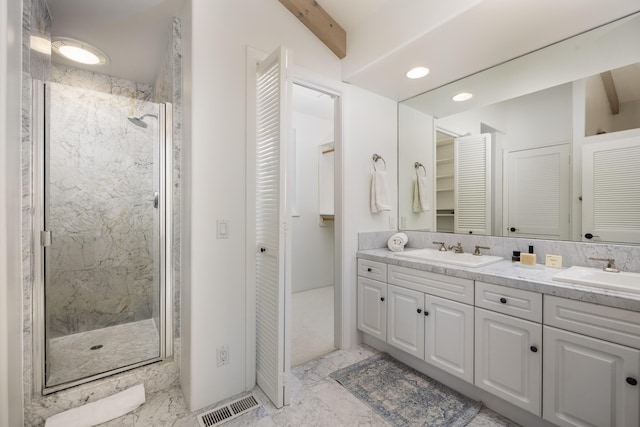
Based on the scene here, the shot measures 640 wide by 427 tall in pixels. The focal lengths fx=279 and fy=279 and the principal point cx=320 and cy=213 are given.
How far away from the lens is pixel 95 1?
63.6 inches

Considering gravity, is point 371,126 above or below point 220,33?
below

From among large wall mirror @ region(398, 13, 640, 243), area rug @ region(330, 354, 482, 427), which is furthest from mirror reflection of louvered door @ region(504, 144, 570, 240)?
area rug @ region(330, 354, 482, 427)

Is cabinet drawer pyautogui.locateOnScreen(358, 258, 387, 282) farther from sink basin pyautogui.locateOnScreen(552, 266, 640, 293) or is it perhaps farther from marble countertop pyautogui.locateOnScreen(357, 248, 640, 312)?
sink basin pyautogui.locateOnScreen(552, 266, 640, 293)

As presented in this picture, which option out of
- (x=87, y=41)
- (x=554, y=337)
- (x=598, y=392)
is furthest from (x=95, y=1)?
(x=598, y=392)

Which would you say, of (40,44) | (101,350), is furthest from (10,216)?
(101,350)

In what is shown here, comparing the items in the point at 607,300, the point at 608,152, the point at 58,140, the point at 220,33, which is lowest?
the point at 607,300

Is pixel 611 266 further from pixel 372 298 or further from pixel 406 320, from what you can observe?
pixel 372 298

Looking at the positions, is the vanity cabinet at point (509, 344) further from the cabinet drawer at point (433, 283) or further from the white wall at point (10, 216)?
the white wall at point (10, 216)

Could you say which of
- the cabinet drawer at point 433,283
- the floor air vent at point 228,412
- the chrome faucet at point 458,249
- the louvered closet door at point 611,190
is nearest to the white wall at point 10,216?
the floor air vent at point 228,412

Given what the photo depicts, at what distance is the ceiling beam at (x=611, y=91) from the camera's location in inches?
61.5

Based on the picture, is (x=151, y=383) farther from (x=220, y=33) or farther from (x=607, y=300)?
(x=607, y=300)

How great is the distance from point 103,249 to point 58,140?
0.91m

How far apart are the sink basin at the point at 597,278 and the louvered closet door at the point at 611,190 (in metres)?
0.22

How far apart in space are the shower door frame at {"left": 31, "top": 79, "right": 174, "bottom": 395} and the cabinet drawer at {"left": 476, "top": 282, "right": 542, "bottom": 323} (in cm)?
193
